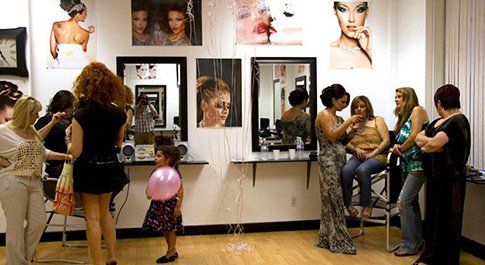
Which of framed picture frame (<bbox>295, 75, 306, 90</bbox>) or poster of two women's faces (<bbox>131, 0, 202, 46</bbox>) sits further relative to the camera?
framed picture frame (<bbox>295, 75, 306, 90</bbox>)

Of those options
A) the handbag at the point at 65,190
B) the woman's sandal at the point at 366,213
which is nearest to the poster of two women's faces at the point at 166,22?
the handbag at the point at 65,190

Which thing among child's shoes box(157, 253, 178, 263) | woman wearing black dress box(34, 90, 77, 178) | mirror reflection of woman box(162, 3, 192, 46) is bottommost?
child's shoes box(157, 253, 178, 263)

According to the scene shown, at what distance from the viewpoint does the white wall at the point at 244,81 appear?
16.2 ft

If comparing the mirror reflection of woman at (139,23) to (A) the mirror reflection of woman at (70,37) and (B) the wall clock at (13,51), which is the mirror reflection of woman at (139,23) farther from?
(B) the wall clock at (13,51)

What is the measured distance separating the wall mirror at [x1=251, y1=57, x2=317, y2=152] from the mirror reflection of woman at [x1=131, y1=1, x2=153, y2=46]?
1.12m

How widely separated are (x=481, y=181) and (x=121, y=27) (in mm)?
3504

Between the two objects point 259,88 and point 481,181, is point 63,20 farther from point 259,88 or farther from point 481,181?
point 481,181

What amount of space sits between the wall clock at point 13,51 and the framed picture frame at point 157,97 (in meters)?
1.08

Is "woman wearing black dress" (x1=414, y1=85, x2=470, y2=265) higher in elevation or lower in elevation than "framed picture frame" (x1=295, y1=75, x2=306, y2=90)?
lower

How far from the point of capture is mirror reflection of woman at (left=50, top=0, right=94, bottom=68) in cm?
485

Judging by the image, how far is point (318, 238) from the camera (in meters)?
4.74

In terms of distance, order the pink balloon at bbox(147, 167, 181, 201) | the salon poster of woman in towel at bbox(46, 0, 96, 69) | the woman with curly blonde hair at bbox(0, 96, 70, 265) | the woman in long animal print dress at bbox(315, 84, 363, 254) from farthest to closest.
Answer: the salon poster of woman in towel at bbox(46, 0, 96, 69) < the woman in long animal print dress at bbox(315, 84, 363, 254) < the pink balloon at bbox(147, 167, 181, 201) < the woman with curly blonde hair at bbox(0, 96, 70, 265)

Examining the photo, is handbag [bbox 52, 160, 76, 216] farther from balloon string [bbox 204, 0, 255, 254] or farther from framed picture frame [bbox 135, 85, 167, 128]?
balloon string [bbox 204, 0, 255, 254]

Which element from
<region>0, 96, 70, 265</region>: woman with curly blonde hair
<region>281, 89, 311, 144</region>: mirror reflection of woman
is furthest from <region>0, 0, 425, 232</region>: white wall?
<region>0, 96, 70, 265</region>: woman with curly blonde hair
